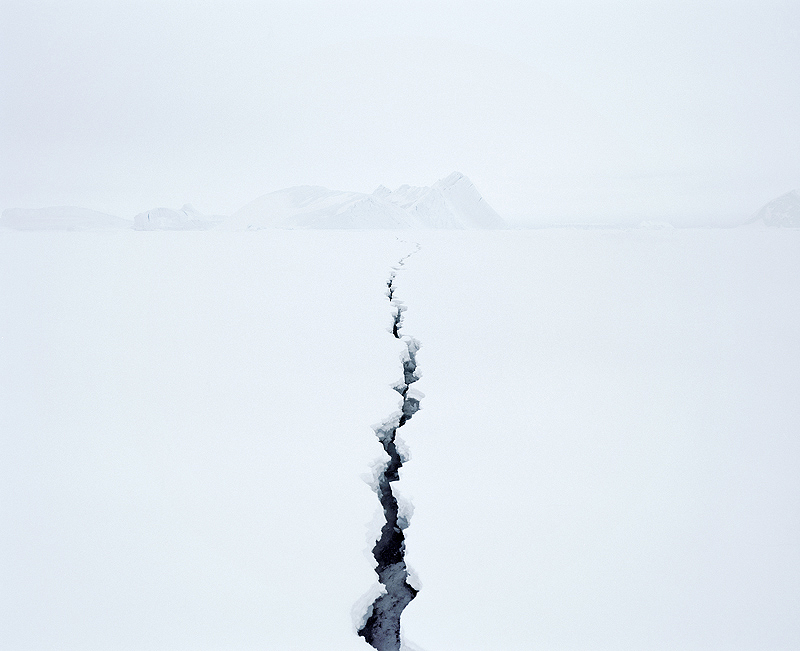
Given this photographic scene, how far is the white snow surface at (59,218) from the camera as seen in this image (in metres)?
25.5

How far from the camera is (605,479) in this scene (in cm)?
244

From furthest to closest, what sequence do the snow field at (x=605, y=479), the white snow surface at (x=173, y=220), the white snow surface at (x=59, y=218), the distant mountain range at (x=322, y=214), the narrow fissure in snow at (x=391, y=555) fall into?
the white snow surface at (x=59, y=218)
the distant mountain range at (x=322, y=214)
the white snow surface at (x=173, y=220)
the narrow fissure in snow at (x=391, y=555)
the snow field at (x=605, y=479)

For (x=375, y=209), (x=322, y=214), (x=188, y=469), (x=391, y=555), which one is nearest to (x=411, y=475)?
(x=391, y=555)

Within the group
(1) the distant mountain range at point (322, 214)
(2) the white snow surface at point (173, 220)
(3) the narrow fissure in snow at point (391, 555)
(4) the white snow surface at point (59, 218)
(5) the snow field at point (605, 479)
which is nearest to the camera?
(5) the snow field at point (605, 479)

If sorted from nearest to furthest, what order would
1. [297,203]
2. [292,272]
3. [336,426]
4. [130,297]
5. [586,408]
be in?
[336,426] → [586,408] → [130,297] → [292,272] → [297,203]

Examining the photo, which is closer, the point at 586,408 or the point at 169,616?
the point at 169,616

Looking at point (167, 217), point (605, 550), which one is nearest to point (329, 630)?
point (605, 550)

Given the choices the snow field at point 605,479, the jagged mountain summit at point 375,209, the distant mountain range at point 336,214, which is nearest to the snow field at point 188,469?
the snow field at point 605,479

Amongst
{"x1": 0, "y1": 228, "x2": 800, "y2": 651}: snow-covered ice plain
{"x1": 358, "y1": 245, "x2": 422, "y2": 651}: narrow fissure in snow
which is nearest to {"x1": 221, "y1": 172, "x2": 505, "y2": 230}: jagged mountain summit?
{"x1": 0, "y1": 228, "x2": 800, "y2": 651}: snow-covered ice plain

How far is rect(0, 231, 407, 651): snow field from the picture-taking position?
5.56ft

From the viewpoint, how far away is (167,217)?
24797mm

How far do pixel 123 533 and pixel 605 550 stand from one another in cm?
188

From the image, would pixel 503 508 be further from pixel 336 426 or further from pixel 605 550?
pixel 336 426

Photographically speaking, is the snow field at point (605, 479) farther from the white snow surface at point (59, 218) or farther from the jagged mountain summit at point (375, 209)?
the white snow surface at point (59, 218)
